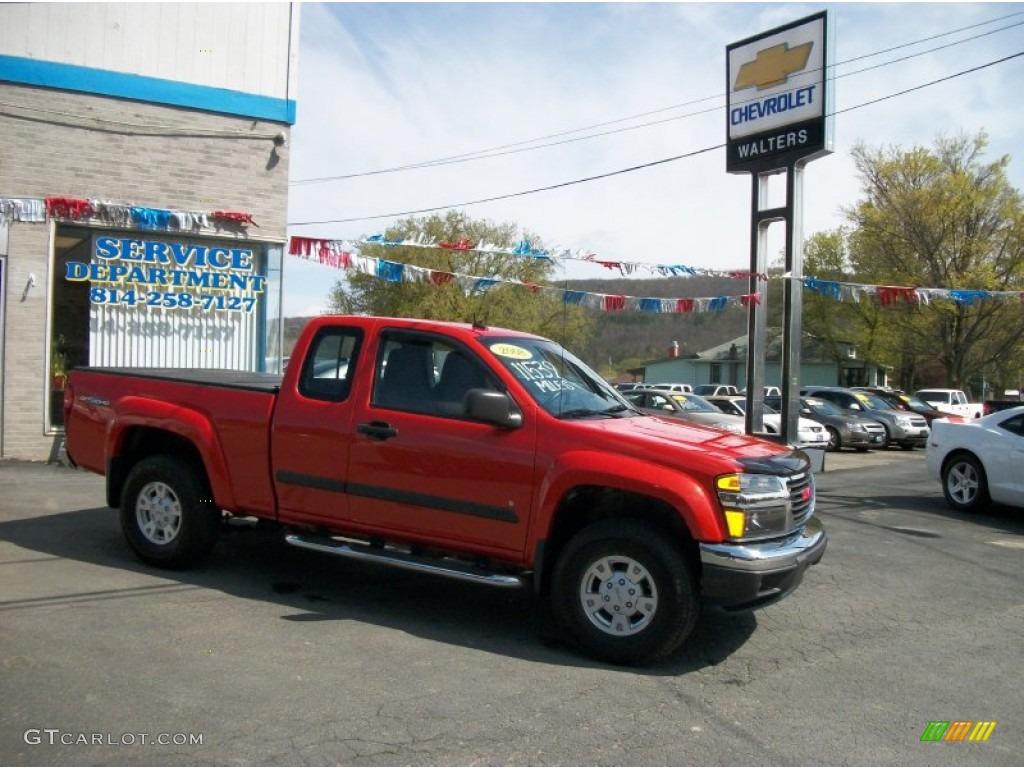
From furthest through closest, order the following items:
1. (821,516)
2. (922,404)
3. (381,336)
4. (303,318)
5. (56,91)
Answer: (922,404) → (56,91) → (821,516) → (303,318) → (381,336)

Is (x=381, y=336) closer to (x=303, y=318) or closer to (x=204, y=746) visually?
(x=303, y=318)

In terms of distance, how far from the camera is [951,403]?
32938 mm

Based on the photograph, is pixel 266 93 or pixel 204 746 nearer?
pixel 204 746

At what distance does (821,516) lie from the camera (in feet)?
34.7

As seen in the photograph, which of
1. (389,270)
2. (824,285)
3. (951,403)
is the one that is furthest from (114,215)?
(951,403)

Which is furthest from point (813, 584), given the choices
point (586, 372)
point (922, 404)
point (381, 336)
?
point (922, 404)

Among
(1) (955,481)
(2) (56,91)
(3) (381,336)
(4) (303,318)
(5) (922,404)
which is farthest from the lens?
(5) (922,404)

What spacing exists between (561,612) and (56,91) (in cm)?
1103

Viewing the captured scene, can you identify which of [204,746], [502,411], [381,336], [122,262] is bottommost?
[204,746]

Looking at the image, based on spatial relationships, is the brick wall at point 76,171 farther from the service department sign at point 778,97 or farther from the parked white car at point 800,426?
the parked white car at point 800,426

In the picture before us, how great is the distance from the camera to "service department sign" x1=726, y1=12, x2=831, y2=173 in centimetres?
1498

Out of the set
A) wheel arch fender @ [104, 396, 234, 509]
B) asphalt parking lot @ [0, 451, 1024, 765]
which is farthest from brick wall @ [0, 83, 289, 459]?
wheel arch fender @ [104, 396, 234, 509]

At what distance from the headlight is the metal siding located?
10.9 m

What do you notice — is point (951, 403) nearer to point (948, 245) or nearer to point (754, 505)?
point (948, 245)
